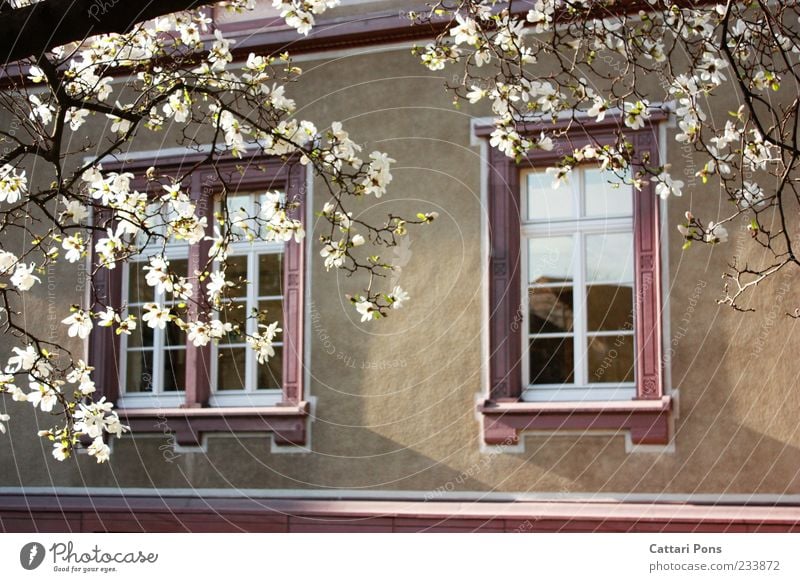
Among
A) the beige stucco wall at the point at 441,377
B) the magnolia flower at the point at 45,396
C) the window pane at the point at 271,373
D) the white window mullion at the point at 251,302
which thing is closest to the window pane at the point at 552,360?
the beige stucco wall at the point at 441,377

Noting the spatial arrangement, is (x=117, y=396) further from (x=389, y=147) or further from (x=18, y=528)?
(x=389, y=147)

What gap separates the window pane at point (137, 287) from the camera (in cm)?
1070

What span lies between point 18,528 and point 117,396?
4.44ft

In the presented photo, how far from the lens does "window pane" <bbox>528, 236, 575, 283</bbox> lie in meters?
9.12

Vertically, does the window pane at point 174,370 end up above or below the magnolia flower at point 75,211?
below

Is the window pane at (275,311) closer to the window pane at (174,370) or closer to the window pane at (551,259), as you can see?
the window pane at (174,370)

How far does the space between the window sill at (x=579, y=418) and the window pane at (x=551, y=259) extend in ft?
3.26

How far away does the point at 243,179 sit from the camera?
1005 centimetres

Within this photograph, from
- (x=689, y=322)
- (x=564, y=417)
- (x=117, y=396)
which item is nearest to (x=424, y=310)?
(x=564, y=417)

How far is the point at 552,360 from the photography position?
9.05 meters

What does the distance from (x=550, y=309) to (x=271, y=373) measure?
2408 millimetres

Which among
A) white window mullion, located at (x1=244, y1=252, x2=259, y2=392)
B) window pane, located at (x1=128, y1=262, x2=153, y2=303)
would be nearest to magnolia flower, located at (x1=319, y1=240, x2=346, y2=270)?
white window mullion, located at (x1=244, y1=252, x2=259, y2=392)

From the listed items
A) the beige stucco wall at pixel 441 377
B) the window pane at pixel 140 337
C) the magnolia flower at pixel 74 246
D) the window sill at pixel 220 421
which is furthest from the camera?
the window pane at pixel 140 337

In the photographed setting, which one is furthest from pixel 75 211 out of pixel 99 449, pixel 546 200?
pixel 546 200
